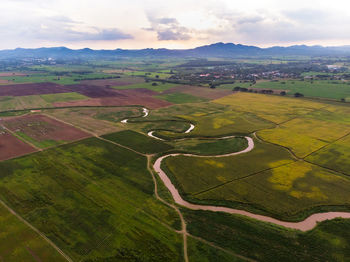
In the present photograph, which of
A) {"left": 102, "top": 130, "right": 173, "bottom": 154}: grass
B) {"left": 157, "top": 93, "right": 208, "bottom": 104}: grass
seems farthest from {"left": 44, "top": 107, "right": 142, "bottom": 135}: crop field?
{"left": 157, "top": 93, "right": 208, "bottom": 104}: grass

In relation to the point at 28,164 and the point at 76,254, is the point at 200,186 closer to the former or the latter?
the point at 76,254

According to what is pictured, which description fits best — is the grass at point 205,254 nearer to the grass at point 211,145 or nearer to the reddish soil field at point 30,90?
the grass at point 211,145

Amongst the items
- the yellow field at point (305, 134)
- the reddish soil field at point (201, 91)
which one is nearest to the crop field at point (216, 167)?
the yellow field at point (305, 134)

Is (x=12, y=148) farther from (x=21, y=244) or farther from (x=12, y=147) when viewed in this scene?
(x=21, y=244)

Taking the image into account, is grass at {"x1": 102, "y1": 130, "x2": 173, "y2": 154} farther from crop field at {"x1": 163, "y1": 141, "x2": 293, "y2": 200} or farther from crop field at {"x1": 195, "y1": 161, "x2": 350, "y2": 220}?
crop field at {"x1": 195, "y1": 161, "x2": 350, "y2": 220}

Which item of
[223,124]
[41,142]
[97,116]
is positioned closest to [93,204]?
[41,142]

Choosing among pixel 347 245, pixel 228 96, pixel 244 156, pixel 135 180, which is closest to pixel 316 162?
pixel 244 156
